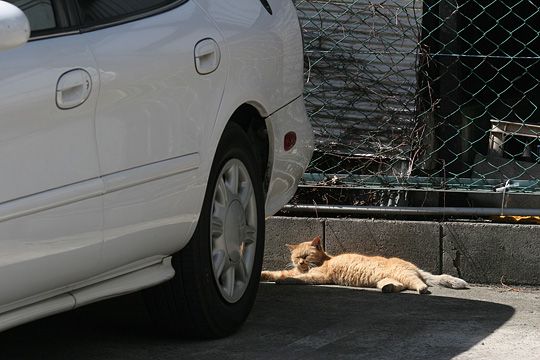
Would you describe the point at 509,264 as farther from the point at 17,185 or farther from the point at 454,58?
the point at 17,185

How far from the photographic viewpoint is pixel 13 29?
11.4 feet

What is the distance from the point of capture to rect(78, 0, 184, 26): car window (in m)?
4.14

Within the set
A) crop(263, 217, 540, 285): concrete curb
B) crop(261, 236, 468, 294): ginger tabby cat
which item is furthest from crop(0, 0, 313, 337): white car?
crop(263, 217, 540, 285): concrete curb

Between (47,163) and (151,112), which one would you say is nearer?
(47,163)

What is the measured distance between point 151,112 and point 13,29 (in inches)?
33.8

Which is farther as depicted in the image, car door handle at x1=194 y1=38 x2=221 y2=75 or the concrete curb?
the concrete curb

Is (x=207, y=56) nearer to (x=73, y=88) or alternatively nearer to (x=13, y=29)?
(x=73, y=88)

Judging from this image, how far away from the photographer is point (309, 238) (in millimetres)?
6562

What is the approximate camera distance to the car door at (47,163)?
3.57 meters

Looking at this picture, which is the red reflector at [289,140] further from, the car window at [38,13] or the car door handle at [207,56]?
the car window at [38,13]

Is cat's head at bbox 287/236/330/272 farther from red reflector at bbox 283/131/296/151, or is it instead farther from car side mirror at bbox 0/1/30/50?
car side mirror at bbox 0/1/30/50

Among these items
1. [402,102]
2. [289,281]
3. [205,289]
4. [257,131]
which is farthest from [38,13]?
[402,102]

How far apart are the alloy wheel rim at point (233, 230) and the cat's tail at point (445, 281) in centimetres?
139

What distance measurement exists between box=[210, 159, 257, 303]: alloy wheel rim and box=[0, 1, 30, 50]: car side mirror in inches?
55.9
